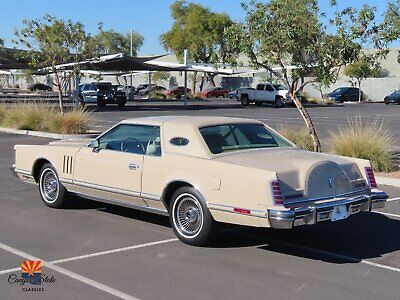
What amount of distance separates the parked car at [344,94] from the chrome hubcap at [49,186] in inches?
2076

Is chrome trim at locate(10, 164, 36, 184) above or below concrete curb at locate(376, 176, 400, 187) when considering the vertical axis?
above

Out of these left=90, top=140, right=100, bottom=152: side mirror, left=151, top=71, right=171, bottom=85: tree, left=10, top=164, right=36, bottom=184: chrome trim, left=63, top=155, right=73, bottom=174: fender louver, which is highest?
left=151, top=71, right=171, bottom=85: tree

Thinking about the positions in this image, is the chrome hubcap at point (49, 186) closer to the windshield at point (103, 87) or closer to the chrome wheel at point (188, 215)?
the chrome wheel at point (188, 215)

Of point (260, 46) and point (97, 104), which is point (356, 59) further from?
point (97, 104)

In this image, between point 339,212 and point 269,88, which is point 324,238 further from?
point 269,88

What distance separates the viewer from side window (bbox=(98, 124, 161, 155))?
24.9 feet

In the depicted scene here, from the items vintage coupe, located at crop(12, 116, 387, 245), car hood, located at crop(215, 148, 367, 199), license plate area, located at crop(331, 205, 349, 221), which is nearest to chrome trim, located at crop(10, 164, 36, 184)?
vintage coupe, located at crop(12, 116, 387, 245)

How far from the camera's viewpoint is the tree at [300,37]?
40.3 feet

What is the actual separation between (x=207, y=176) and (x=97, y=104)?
37.2 meters

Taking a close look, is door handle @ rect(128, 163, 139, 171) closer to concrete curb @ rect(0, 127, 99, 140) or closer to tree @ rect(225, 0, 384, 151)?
tree @ rect(225, 0, 384, 151)

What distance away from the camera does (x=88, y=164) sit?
26.2 ft

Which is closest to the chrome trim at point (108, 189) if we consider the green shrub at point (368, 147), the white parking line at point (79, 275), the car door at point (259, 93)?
the white parking line at point (79, 275)

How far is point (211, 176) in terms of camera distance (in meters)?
6.56

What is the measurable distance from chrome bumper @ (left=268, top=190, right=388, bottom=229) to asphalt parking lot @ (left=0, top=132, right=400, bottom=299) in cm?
43
